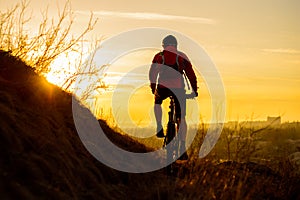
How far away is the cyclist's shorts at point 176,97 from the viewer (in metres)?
9.96

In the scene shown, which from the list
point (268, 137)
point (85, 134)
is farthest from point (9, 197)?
point (268, 137)

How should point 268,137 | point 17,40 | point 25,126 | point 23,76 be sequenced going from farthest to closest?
point 268,137 < point 17,40 < point 23,76 < point 25,126

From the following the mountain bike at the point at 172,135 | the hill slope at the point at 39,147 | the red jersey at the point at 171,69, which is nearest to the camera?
the hill slope at the point at 39,147

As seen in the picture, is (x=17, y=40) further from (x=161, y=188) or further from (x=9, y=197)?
(x=9, y=197)

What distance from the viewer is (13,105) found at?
7316 millimetres

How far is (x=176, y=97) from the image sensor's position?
10.0 m

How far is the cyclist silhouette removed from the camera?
9.81 meters

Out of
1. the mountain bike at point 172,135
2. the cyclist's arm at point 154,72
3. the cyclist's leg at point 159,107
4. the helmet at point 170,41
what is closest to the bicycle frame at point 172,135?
the mountain bike at point 172,135

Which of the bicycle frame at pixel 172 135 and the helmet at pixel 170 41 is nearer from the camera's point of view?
the helmet at pixel 170 41

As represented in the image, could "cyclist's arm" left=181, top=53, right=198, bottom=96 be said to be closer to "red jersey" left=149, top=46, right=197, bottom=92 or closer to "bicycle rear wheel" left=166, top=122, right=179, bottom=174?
"red jersey" left=149, top=46, right=197, bottom=92

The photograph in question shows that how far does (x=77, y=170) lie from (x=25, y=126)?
93cm

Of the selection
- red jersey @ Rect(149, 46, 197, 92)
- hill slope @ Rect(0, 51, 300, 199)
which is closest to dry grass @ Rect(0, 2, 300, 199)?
hill slope @ Rect(0, 51, 300, 199)

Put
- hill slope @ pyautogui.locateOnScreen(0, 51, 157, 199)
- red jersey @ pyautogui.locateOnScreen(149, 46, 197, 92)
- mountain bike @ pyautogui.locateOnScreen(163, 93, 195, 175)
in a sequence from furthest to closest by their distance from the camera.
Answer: mountain bike @ pyautogui.locateOnScreen(163, 93, 195, 175) → red jersey @ pyautogui.locateOnScreen(149, 46, 197, 92) → hill slope @ pyautogui.locateOnScreen(0, 51, 157, 199)

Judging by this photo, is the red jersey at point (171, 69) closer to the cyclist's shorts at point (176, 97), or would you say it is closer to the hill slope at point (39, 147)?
the cyclist's shorts at point (176, 97)
